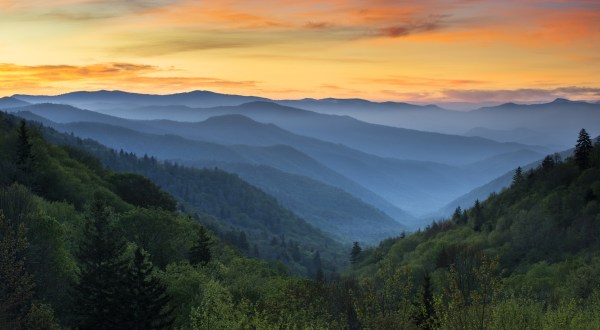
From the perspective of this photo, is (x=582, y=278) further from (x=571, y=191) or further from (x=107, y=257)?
Answer: (x=571, y=191)

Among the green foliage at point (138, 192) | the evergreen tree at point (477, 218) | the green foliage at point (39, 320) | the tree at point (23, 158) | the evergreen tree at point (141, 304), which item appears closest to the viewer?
the green foliage at point (39, 320)

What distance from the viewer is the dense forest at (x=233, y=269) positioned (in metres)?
32.4

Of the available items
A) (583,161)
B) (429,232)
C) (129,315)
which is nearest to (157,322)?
(129,315)

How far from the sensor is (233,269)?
64.2 metres

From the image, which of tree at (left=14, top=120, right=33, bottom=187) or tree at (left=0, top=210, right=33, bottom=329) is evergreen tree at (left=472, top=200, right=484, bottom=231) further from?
tree at (left=0, top=210, right=33, bottom=329)

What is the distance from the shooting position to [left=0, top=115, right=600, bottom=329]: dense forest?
32.4 meters

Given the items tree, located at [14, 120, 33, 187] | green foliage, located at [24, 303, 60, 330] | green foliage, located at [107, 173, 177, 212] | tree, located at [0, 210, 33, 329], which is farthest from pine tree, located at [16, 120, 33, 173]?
green foliage, located at [24, 303, 60, 330]

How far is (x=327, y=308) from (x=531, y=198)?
325 feet

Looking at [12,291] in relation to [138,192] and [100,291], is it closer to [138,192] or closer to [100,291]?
[100,291]

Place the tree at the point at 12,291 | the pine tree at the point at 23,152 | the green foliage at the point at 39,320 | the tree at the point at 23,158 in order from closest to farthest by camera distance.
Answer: the tree at the point at 12,291 < the green foliage at the point at 39,320 < the tree at the point at 23,158 < the pine tree at the point at 23,152

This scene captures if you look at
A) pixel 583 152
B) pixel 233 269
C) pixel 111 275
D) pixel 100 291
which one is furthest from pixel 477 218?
pixel 100 291

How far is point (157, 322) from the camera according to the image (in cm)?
4291

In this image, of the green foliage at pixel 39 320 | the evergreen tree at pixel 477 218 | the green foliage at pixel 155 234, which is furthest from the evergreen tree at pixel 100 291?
the evergreen tree at pixel 477 218

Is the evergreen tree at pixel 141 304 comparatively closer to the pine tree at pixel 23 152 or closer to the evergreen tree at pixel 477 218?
the pine tree at pixel 23 152
